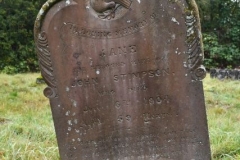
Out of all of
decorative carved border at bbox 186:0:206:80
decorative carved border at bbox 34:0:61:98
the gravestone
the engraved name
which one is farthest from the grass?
the engraved name

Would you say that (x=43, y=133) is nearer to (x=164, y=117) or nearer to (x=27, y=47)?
(x=164, y=117)

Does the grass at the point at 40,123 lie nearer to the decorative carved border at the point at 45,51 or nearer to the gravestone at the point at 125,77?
the gravestone at the point at 125,77

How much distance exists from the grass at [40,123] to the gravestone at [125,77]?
0.63 meters

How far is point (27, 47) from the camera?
18469mm

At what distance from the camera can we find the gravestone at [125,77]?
377 cm

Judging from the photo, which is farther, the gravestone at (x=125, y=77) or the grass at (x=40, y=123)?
the grass at (x=40, y=123)

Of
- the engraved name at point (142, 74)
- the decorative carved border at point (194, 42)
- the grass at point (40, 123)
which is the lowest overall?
the grass at point (40, 123)

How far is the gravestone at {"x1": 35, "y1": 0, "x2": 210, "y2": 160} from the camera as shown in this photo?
12.4 ft

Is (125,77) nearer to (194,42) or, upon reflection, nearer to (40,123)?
(194,42)

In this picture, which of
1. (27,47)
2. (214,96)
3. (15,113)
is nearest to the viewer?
(15,113)

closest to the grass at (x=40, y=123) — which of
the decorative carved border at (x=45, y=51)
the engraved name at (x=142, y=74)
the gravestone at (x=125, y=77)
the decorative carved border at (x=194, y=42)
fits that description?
the gravestone at (x=125, y=77)

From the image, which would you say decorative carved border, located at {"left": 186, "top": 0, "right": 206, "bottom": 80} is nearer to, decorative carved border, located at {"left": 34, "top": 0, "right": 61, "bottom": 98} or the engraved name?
the engraved name

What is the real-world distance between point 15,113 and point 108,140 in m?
3.91

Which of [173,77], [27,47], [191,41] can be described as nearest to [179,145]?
[173,77]
